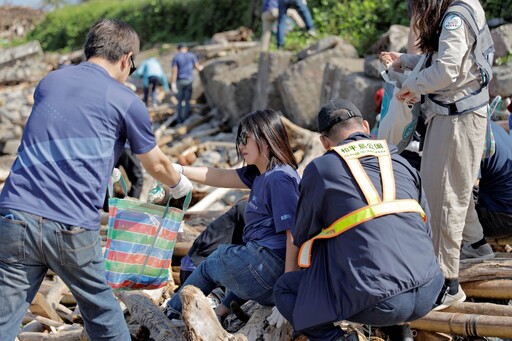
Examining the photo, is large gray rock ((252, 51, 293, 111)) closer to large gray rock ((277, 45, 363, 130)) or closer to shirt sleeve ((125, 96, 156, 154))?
large gray rock ((277, 45, 363, 130))

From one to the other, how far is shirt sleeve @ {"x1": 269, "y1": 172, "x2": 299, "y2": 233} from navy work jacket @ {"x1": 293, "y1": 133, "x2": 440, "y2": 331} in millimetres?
341

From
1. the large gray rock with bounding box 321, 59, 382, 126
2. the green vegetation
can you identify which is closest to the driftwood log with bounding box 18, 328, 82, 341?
the large gray rock with bounding box 321, 59, 382, 126

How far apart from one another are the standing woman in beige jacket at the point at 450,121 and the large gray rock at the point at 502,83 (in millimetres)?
5223

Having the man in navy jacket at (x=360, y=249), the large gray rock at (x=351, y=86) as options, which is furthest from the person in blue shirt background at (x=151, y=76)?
the man in navy jacket at (x=360, y=249)

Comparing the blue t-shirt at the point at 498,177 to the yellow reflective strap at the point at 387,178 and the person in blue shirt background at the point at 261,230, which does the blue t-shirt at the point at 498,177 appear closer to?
the person in blue shirt background at the point at 261,230

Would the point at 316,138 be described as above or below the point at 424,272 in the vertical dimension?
below

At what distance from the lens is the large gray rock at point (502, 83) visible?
923 centimetres

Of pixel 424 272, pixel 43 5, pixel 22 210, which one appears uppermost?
pixel 22 210

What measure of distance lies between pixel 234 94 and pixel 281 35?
1546mm

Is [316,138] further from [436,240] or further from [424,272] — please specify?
[424,272]

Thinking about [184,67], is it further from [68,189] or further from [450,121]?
[68,189]

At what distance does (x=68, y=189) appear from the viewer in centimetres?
328

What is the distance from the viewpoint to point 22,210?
3.25 m

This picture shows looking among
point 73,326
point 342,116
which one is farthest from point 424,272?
point 73,326
